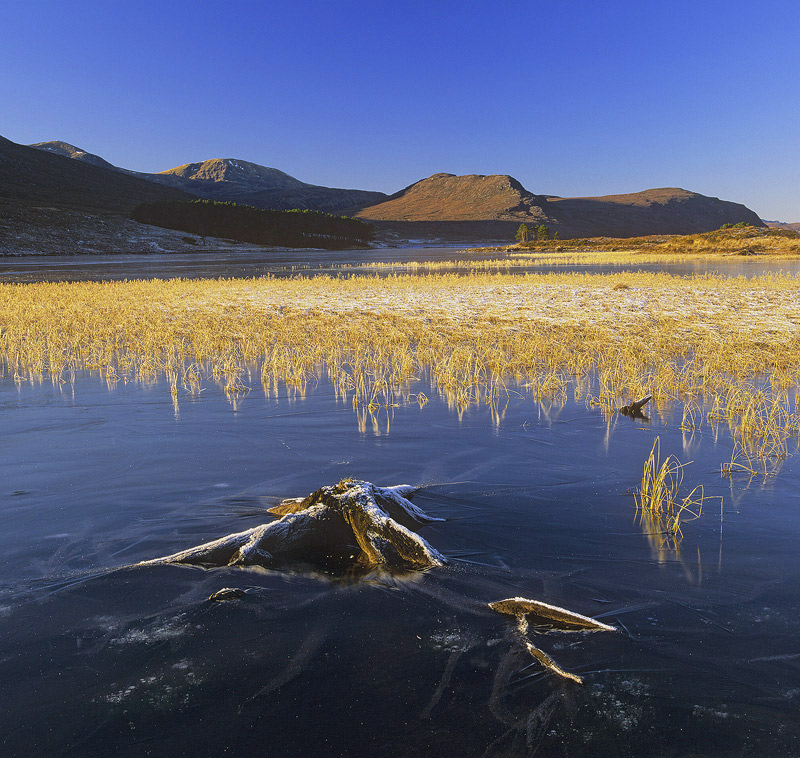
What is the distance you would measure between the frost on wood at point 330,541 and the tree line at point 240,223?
5074 inches

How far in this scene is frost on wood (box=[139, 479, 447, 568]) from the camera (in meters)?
4.72

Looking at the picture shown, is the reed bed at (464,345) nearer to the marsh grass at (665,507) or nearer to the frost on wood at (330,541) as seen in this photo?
the marsh grass at (665,507)

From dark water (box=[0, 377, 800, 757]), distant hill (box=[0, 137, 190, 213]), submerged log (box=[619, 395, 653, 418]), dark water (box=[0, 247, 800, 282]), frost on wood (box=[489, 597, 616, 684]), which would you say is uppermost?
distant hill (box=[0, 137, 190, 213])

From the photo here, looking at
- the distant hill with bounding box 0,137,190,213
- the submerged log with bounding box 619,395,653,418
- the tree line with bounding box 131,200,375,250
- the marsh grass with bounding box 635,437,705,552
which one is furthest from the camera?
the distant hill with bounding box 0,137,190,213

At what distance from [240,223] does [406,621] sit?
453 ft

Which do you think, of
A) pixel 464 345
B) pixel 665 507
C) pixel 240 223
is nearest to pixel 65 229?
pixel 240 223

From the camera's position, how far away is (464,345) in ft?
48.4

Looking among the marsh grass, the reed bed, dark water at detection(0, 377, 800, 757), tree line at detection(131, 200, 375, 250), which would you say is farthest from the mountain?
the marsh grass

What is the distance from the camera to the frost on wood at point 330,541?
472 cm

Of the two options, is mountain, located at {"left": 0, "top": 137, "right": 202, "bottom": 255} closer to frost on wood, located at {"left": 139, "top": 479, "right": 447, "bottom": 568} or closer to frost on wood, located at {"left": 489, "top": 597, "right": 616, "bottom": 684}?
frost on wood, located at {"left": 139, "top": 479, "right": 447, "bottom": 568}

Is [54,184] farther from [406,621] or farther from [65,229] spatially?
[406,621]

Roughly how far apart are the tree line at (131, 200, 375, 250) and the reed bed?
4270 inches

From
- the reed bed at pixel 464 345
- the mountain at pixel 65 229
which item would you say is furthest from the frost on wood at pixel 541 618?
the mountain at pixel 65 229

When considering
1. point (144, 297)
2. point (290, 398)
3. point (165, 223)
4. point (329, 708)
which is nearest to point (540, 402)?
point (290, 398)
